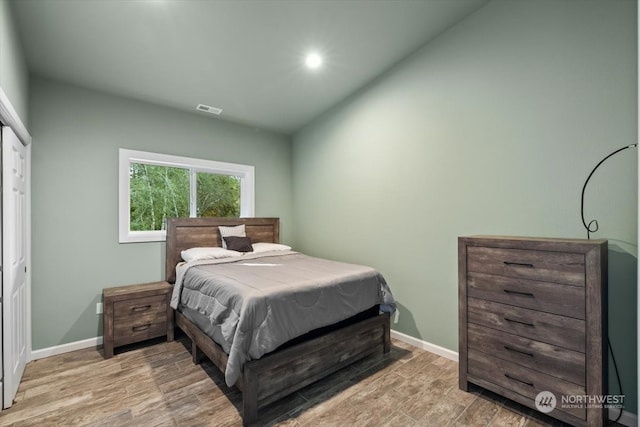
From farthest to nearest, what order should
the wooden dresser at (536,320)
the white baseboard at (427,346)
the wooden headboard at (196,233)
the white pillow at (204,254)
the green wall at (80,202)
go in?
the wooden headboard at (196,233) < the white pillow at (204,254) < the green wall at (80,202) < the white baseboard at (427,346) < the wooden dresser at (536,320)

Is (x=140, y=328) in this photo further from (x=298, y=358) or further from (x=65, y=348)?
(x=298, y=358)

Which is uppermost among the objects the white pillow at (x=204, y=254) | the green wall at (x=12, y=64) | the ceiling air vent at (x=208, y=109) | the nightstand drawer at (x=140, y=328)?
the ceiling air vent at (x=208, y=109)

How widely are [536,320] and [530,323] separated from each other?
4 centimetres

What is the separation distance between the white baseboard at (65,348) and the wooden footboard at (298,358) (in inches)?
42.3

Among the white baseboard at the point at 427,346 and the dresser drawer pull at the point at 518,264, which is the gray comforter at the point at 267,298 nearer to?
the white baseboard at the point at 427,346

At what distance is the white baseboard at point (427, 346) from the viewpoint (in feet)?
8.41

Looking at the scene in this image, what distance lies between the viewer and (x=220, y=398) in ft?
6.66

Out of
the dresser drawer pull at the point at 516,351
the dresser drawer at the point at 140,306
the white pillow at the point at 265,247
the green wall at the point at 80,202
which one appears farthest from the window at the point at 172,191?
the dresser drawer pull at the point at 516,351

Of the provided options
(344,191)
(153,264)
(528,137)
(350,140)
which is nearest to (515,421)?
(528,137)

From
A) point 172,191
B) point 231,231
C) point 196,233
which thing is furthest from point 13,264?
point 231,231

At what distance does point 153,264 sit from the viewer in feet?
10.8

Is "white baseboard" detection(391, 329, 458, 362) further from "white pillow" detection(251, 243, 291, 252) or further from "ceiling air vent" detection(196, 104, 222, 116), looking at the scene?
"ceiling air vent" detection(196, 104, 222, 116)

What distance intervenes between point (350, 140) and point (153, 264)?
109 inches

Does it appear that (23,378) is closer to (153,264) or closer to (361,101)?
(153,264)
